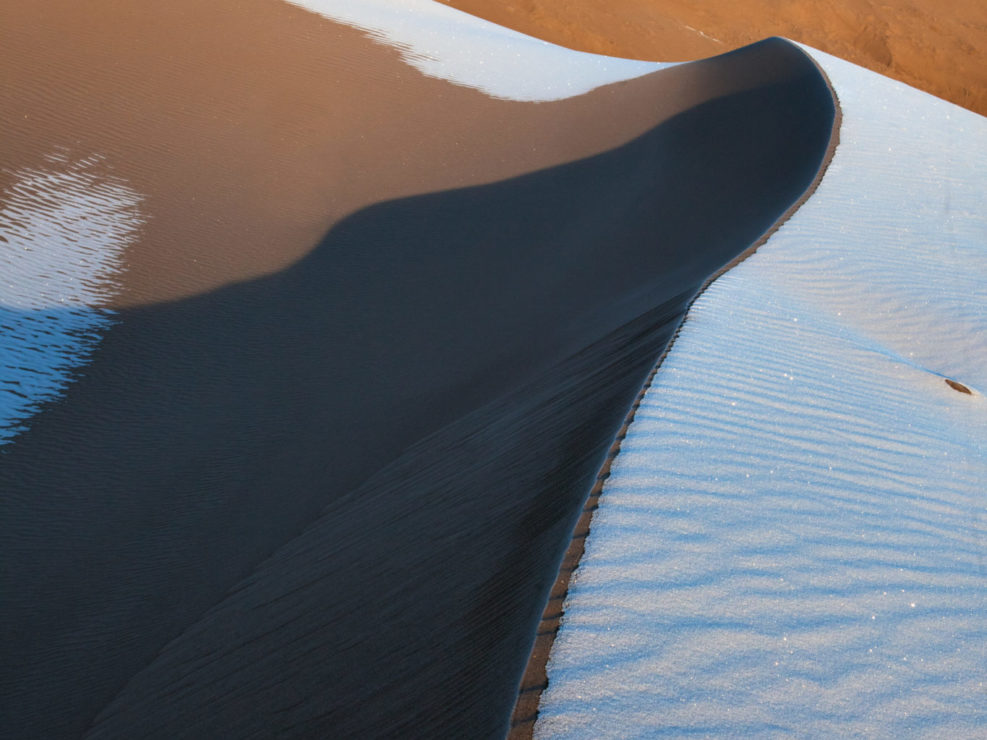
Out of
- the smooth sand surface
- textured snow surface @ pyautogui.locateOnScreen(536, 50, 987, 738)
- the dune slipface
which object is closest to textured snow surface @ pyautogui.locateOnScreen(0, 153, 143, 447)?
the dune slipface

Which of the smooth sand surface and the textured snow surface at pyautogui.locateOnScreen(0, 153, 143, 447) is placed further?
the smooth sand surface

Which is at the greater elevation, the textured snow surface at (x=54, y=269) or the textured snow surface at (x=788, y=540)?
the textured snow surface at (x=788, y=540)

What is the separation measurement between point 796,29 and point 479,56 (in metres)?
16.3

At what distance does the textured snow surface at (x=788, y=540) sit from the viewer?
7.93 ft

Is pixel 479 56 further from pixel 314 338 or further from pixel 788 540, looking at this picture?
pixel 788 540

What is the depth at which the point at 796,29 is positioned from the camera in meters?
24.8

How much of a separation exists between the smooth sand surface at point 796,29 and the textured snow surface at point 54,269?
1488 cm

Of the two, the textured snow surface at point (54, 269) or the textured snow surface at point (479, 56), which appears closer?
the textured snow surface at point (54, 269)

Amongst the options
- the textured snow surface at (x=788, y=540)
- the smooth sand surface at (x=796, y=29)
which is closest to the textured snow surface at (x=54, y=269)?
the textured snow surface at (x=788, y=540)

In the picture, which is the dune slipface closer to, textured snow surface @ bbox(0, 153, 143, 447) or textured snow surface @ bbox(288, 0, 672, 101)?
textured snow surface @ bbox(0, 153, 143, 447)

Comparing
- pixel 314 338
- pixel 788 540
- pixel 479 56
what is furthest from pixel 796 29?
pixel 788 540

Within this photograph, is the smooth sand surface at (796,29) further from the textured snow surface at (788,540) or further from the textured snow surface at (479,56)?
the textured snow surface at (788,540)

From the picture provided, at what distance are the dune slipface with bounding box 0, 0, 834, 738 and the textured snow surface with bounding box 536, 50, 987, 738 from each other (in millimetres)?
238

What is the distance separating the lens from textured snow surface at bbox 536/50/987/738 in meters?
2.42
